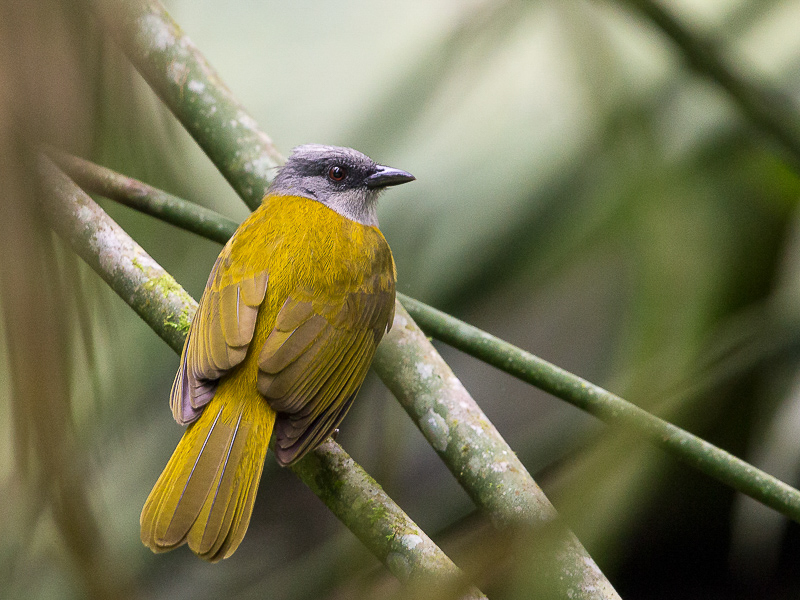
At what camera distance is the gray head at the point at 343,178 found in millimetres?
2160

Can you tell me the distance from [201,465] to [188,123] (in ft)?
3.19

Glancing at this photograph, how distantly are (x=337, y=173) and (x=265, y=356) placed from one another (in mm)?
796

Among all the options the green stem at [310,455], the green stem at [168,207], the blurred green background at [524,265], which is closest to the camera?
the green stem at [310,455]

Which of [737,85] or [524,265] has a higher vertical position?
[737,85]

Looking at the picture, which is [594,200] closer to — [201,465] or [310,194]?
[310,194]

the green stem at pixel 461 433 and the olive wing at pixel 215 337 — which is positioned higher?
the olive wing at pixel 215 337

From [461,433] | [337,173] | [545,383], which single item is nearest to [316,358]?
[461,433]

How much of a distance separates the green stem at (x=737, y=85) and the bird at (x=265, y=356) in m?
0.92

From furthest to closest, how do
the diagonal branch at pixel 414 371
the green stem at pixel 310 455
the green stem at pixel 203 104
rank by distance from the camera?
the green stem at pixel 203 104, the diagonal branch at pixel 414 371, the green stem at pixel 310 455

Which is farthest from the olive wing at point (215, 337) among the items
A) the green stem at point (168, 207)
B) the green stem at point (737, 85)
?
the green stem at point (737, 85)

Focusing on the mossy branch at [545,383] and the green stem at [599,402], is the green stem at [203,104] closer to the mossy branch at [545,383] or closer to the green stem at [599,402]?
the mossy branch at [545,383]

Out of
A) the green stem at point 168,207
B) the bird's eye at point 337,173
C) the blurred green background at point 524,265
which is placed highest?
the green stem at point 168,207

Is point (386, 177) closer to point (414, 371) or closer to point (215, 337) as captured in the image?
point (414, 371)

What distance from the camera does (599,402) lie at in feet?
5.14
